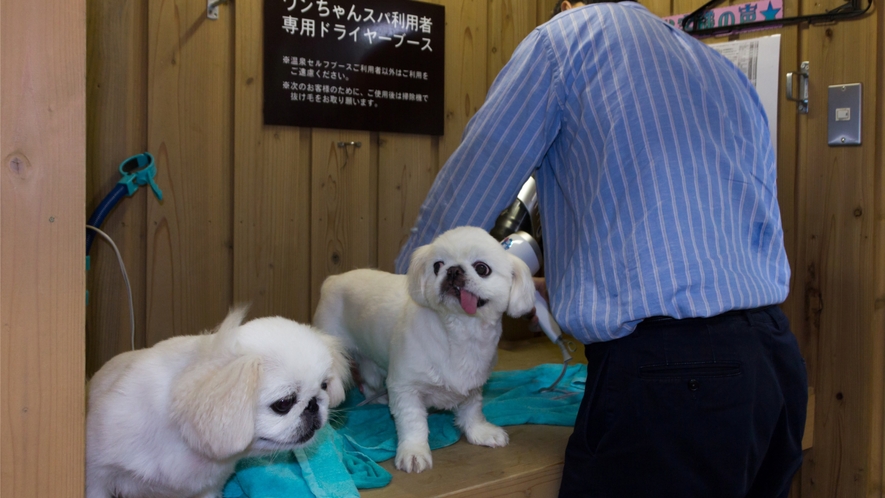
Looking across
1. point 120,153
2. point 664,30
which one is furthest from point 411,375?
point 120,153

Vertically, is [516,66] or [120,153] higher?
[516,66]

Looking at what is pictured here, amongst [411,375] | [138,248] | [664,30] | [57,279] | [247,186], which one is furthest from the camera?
[247,186]

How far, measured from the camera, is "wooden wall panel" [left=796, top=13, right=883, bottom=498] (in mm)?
1992

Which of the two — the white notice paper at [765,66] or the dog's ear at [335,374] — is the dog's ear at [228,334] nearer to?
the dog's ear at [335,374]

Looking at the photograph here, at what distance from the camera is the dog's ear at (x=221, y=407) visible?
96 cm

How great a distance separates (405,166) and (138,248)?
1041 millimetres

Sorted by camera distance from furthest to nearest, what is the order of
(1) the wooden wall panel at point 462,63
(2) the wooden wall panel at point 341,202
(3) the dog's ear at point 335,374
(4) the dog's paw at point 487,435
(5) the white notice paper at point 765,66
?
1. (1) the wooden wall panel at point 462,63
2. (2) the wooden wall panel at point 341,202
3. (5) the white notice paper at point 765,66
4. (4) the dog's paw at point 487,435
5. (3) the dog's ear at point 335,374

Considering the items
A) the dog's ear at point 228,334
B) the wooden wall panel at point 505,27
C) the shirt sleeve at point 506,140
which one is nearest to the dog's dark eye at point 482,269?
the shirt sleeve at point 506,140

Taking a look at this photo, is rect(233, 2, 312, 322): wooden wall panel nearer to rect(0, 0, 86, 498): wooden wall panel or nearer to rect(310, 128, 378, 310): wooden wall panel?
rect(310, 128, 378, 310): wooden wall panel

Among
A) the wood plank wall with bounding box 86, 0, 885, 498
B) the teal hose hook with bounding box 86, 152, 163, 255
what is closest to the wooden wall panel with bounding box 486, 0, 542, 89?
the wood plank wall with bounding box 86, 0, 885, 498

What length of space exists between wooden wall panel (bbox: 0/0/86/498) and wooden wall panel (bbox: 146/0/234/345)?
1336 mm

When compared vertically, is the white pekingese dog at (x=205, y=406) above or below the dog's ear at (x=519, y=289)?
below

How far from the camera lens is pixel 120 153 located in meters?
2.14

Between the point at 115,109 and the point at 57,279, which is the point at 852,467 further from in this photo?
the point at 115,109
